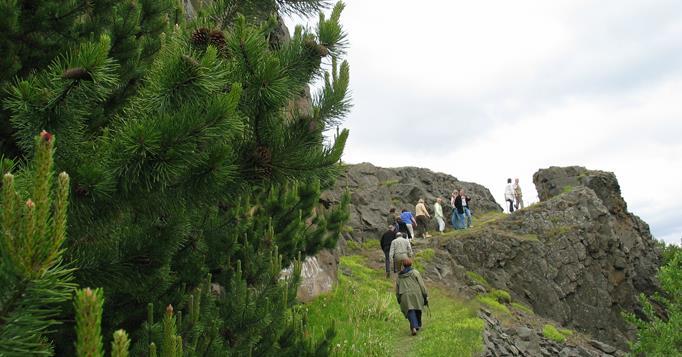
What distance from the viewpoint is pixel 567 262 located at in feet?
86.5

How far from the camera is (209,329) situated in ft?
15.5

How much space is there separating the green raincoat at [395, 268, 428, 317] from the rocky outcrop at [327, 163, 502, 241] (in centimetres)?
1475

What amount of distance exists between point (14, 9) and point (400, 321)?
12.2 meters

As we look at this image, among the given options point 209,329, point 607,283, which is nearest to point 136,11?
point 209,329

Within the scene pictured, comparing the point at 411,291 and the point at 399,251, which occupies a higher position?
the point at 399,251

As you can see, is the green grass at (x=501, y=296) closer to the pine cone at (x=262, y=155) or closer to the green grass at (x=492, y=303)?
the green grass at (x=492, y=303)

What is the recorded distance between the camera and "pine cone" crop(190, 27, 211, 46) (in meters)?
3.44

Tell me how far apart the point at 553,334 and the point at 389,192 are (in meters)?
17.2

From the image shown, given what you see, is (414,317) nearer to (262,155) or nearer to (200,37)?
(262,155)

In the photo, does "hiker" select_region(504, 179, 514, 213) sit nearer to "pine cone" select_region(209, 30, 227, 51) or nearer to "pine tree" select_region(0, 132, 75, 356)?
"pine cone" select_region(209, 30, 227, 51)

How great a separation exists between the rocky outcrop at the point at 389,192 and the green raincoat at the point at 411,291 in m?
14.8

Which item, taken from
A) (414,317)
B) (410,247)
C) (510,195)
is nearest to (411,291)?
(414,317)

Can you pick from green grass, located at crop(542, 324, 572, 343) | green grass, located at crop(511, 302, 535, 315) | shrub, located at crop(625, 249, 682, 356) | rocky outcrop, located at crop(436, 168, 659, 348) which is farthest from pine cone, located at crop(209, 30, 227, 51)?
shrub, located at crop(625, 249, 682, 356)

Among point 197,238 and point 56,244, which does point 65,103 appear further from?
point 197,238
